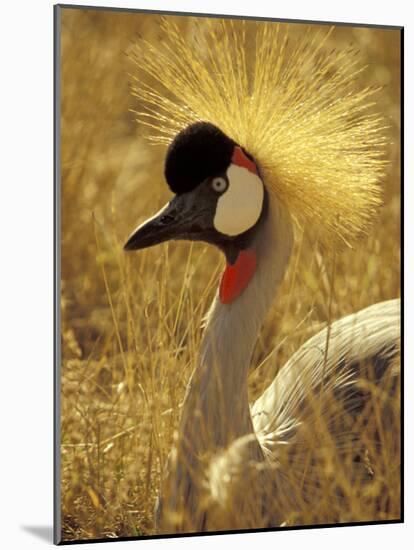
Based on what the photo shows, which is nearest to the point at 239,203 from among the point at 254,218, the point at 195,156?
the point at 254,218

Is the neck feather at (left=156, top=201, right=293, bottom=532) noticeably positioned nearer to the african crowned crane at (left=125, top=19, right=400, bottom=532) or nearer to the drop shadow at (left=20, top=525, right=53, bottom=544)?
the african crowned crane at (left=125, top=19, right=400, bottom=532)

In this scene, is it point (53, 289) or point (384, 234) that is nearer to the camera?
point (53, 289)

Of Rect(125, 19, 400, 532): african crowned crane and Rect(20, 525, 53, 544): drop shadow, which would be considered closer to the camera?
Rect(125, 19, 400, 532): african crowned crane

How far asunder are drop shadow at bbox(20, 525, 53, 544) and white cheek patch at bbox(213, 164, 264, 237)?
2.81 feet

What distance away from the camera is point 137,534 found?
357 centimetres

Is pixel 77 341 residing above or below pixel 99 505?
above

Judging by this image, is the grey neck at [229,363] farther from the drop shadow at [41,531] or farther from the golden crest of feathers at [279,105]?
the drop shadow at [41,531]

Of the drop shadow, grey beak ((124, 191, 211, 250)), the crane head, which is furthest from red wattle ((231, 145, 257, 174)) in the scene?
the drop shadow

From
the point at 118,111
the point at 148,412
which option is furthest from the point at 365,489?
the point at 118,111

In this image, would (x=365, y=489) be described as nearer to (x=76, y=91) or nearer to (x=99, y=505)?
(x=99, y=505)

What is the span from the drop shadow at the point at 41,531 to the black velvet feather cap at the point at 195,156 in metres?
0.90

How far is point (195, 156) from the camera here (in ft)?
11.0

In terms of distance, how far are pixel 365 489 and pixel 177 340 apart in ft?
2.00

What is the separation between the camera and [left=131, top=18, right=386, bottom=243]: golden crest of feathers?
3.49 meters
